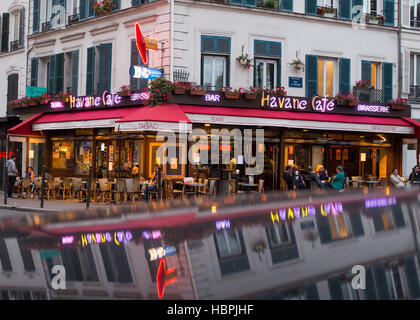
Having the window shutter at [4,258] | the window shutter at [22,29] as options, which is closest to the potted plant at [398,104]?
the window shutter at [22,29]

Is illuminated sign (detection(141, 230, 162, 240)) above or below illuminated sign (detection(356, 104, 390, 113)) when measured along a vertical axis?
below

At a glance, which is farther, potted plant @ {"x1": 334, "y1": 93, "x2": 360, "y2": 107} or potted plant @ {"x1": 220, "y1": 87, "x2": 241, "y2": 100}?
potted plant @ {"x1": 334, "y1": 93, "x2": 360, "y2": 107}

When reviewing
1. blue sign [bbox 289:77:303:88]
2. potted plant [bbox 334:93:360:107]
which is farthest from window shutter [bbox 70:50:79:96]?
potted plant [bbox 334:93:360:107]

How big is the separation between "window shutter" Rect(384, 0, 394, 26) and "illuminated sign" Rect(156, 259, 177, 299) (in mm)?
22216

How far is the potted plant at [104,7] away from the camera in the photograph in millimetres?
19688

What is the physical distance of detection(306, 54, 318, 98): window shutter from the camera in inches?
776

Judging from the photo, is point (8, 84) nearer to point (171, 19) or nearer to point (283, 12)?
point (171, 19)

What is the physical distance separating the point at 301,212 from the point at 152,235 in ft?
2.15

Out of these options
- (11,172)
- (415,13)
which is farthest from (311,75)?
(11,172)

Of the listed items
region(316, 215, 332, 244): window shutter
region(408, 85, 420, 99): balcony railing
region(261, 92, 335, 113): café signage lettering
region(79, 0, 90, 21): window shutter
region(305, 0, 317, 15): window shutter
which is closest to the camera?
region(316, 215, 332, 244): window shutter

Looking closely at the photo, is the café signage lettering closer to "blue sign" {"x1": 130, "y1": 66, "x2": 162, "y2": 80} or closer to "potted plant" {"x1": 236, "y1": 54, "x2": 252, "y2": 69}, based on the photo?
"potted plant" {"x1": 236, "y1": 54, "x2": 252, "y2": 69}

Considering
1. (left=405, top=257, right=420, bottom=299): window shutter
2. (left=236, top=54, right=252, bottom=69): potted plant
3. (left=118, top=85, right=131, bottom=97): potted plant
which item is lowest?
(left=405, top=257, right=420, bottom=299): window shutter

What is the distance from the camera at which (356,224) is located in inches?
67.3

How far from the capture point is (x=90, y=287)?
116cm
